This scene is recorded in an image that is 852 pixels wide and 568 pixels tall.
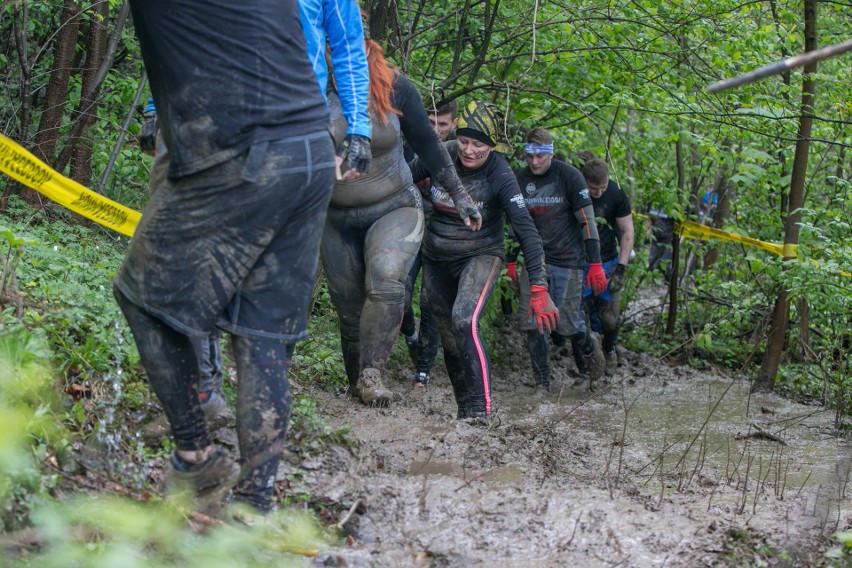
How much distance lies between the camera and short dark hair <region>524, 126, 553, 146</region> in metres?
8.74

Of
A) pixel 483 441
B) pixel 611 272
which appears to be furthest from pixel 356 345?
pixel 611 272

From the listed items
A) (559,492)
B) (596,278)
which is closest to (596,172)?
(596,278)

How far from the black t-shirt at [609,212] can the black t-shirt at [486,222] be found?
316cm

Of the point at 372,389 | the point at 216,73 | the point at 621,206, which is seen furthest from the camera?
the point at 621,206

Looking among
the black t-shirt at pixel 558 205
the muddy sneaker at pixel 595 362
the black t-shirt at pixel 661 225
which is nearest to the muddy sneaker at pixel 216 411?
the black t-shirt at pixel 558 205

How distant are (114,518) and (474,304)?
479 cm

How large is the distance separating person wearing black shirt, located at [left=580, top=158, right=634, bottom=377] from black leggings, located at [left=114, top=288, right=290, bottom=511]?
7.01m

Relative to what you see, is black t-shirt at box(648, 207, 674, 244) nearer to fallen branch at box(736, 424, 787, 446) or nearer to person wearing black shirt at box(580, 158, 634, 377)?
person wearing black shirt at box(580, 158, 634, 377)

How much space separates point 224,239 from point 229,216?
75 millimetres

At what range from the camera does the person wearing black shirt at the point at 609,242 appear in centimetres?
996

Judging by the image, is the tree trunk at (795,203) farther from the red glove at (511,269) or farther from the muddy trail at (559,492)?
the red glove at (511,269)

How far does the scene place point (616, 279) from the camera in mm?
10133

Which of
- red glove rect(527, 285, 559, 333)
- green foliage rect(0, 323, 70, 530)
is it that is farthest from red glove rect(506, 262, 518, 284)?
green foliage rect(0, 323, 70, 530)

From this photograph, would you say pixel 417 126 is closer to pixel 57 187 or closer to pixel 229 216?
pixel 57 187
